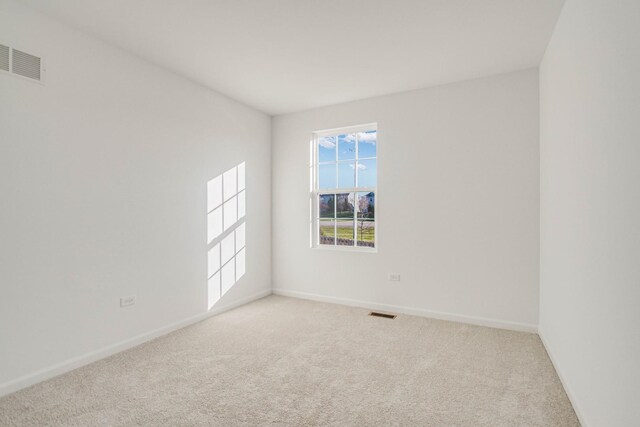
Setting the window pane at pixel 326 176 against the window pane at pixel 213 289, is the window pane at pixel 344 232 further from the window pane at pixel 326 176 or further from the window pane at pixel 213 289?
the window pane at pixel 213 289

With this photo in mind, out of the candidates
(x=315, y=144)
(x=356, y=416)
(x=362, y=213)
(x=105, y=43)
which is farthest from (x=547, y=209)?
(x=105, y=43)

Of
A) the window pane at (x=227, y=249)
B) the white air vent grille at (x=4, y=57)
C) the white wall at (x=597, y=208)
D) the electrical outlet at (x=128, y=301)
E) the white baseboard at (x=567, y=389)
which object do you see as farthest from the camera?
the window pane at (x=227, y=249)

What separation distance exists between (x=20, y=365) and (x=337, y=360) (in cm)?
230

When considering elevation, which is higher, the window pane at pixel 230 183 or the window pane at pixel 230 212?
the window pane at pixel 230 183

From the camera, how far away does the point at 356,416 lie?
201 cm

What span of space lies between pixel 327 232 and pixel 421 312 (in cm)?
165

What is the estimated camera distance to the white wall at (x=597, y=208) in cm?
133

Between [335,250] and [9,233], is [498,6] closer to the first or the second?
[335,250]

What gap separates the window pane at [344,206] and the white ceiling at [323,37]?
1.48 meters

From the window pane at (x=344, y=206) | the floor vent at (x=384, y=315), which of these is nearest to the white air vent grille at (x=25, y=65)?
the window pane at (x=344, y=206)

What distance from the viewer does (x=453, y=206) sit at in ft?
12.5

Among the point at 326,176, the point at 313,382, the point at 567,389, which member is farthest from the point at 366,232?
the point at 567,389

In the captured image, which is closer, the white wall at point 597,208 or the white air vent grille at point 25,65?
the white wall at point 597,208

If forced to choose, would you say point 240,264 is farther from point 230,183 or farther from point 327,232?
point 327,232
